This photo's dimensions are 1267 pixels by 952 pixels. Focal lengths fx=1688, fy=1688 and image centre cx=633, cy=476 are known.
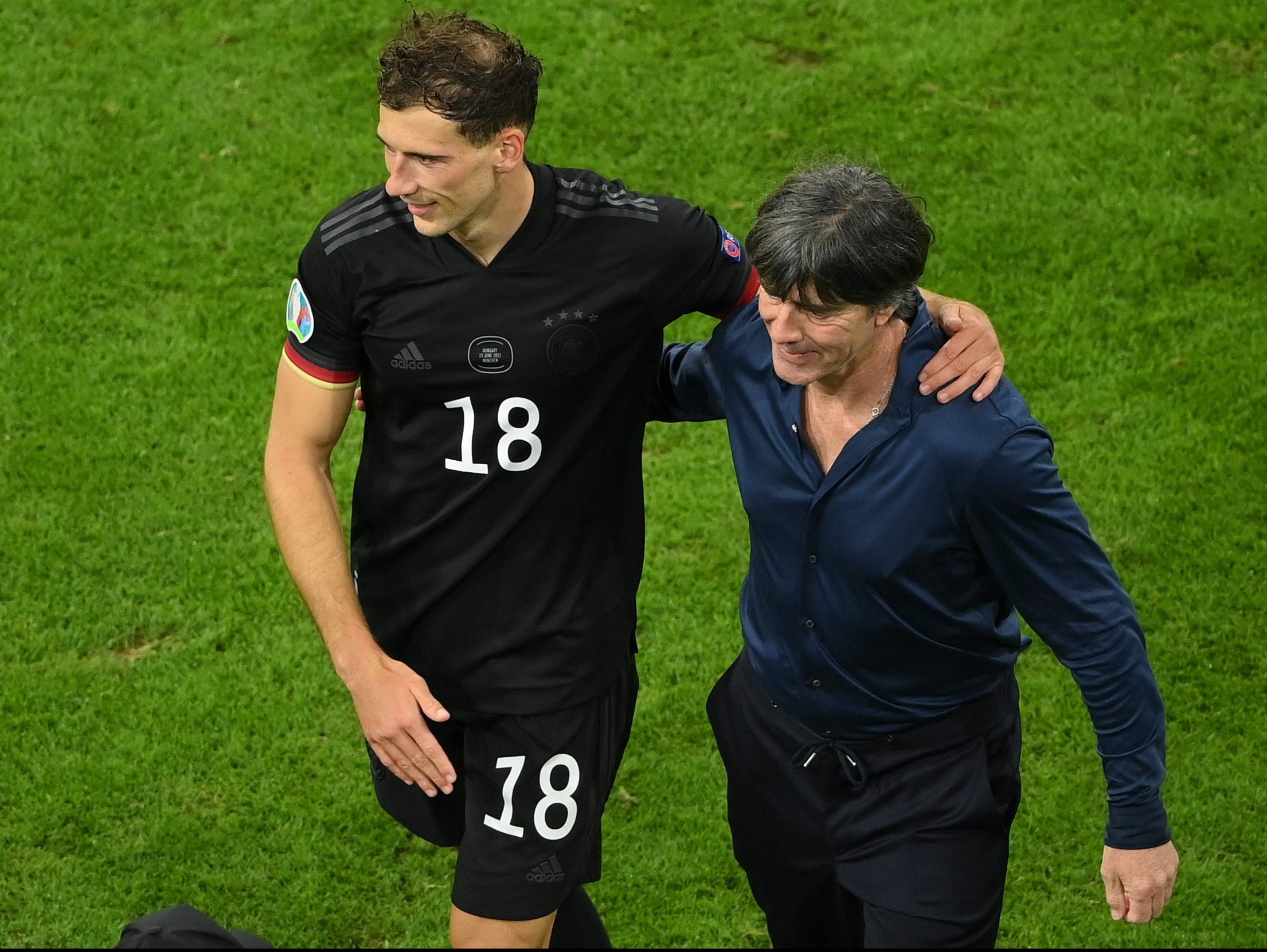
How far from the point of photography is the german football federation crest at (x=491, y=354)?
12.5 ft

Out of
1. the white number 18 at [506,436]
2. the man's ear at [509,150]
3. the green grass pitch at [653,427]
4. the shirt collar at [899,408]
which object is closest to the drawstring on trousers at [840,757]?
the shirt collar at [899,408]

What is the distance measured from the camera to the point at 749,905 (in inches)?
202

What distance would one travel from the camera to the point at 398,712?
3.78 m

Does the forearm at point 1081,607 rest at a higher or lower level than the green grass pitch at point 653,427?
higher

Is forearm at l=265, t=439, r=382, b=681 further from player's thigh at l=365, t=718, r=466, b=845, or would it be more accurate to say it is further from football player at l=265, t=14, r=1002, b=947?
player's thigh at l=365, t=718, r=466, b=845

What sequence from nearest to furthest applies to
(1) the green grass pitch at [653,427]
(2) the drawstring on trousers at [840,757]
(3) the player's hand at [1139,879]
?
1. (3) the player's hand at [1139,879]
2. (2) the drawstring on trousers at [840,757]
3. (1) the green grass pitch at [653,427]

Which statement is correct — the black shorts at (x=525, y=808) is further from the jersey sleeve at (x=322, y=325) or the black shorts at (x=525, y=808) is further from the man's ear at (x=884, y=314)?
the man's ear at (x=884, y=314)

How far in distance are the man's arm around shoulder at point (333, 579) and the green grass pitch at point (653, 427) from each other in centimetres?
140

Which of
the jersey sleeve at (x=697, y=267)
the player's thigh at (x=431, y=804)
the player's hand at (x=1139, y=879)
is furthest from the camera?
the player's thigh at (x=431, y=804)

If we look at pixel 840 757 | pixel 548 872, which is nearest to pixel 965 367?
pixel 840 757

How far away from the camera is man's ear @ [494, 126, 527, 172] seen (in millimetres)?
3732

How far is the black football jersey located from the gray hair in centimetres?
56

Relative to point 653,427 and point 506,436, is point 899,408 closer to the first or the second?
point 506,436

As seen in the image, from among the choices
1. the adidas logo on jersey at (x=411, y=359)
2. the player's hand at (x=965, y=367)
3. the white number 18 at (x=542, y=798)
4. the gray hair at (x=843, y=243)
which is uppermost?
the gray hair at (x=843, y=243)
